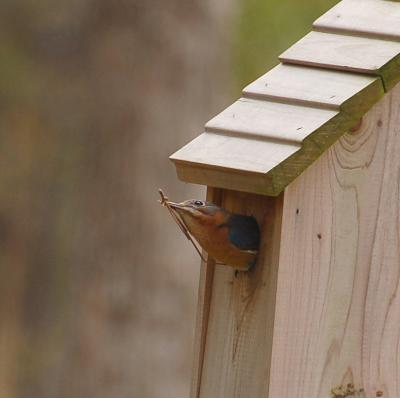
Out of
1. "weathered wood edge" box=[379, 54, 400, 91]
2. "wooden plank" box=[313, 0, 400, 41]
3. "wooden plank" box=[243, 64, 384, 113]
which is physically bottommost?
"wooden plank" box=[243, 64, 384, 113]

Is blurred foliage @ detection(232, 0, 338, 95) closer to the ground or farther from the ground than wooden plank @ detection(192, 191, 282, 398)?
farther from the ground

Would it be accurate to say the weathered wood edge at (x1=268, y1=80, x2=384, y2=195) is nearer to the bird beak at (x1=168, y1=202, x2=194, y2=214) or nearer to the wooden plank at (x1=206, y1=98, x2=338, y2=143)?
the wooden plank at (x1=206, y1=98, x2=338, y2=143)

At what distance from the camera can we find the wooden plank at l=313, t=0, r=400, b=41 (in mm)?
3283

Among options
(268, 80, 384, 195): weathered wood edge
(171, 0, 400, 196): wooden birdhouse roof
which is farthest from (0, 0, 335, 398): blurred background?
(268, 80, 384, 195): weathered wood edge

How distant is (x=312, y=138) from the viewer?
9.91 ft

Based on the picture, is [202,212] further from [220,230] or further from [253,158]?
[253,158]

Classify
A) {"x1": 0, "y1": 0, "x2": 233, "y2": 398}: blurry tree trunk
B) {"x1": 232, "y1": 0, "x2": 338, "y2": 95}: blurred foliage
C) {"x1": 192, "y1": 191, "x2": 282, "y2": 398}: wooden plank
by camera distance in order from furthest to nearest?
{"x1": 232, "y1": 0, "x2": 338, "y2": 95}: blurred foliage
{"x1": 0, "y1": 0, "x2": 233, "y2": 398}: blurry tree trunk
{"x1": 192, "y1": 191, "x2": 282, "y2": 398}: wooden plank

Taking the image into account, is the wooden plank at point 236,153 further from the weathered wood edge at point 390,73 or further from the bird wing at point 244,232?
the weathered wood edge at point 390,73

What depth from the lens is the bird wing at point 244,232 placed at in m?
3.19

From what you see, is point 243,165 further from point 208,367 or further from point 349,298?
point 208,367

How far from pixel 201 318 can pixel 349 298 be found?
0.45 meters

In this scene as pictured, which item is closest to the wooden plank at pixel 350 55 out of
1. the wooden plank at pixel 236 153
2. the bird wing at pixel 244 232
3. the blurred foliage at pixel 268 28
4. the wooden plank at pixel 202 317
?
the wooden plank at pixel 236 153

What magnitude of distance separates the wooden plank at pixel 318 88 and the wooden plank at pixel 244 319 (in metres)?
0.25

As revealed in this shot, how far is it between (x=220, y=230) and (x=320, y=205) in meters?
0.25
